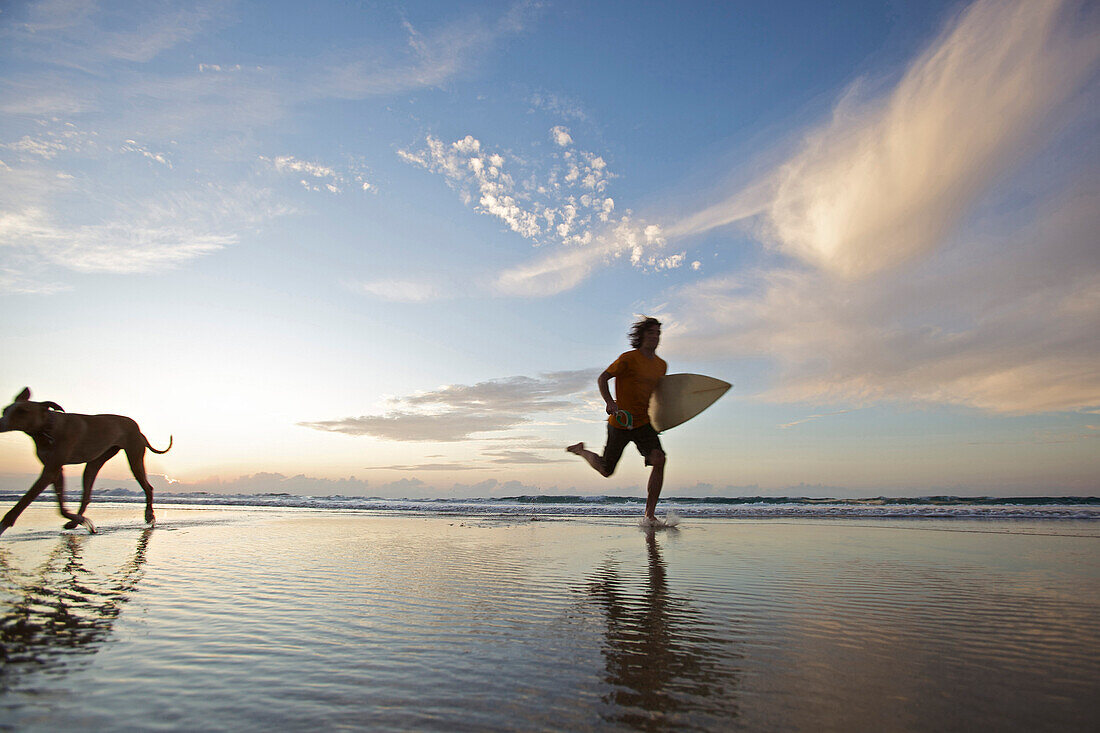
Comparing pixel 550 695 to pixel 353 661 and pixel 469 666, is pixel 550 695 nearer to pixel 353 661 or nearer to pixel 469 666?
pixel 469 666

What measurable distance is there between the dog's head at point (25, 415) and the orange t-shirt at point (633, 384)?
6513 mm

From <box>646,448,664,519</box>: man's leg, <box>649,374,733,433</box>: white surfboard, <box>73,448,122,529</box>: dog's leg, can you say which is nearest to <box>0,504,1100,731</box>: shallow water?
<box>646,448,664,519</box>: man's leg

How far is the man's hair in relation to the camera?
7582 millimetres

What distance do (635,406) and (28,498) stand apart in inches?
267

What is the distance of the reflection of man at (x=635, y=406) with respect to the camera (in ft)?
24.3

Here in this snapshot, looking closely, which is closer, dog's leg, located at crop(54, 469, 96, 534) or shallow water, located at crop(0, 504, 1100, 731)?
shallow water, located at crop(0, 504, 1100, 731)

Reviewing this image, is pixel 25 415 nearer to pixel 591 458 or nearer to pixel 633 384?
pixel 591 458

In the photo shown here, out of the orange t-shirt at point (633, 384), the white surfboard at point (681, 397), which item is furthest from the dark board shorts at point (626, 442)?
the white surfboard at point (681, 397)

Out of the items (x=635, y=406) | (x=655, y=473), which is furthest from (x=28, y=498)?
(x=655, y=473)

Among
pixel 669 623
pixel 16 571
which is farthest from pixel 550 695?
pixel 16 571

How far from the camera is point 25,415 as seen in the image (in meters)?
5.95

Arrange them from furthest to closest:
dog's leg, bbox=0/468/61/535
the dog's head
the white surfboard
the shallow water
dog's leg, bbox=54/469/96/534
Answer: the white surfboard → dog's leg, bbox=54/469/96/534 → the dog's head → dog's leg, bbox=0/468/61/535 → the shallow water

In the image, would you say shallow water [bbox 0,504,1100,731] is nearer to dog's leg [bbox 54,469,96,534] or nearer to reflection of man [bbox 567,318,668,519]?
dog's leg [bbox 54,469,96,534]

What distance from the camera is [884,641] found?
225 cm
